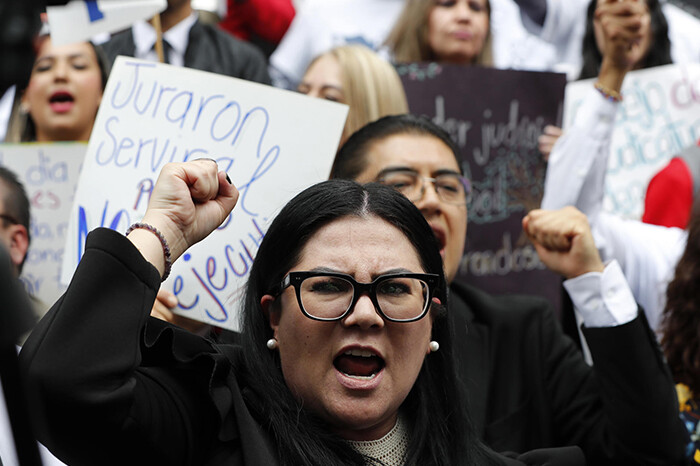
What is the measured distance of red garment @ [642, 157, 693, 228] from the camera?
4090 mm

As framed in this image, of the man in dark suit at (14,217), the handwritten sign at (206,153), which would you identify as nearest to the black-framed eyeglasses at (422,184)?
the handwritten sign at (206,153)

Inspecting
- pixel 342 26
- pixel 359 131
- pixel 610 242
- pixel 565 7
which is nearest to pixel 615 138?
pixel 565 7

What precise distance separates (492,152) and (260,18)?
1748 mm

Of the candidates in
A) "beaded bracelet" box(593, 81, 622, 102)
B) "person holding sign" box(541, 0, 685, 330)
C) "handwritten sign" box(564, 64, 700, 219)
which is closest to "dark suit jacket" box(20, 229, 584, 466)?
"person holding sign" box(541, 0, 685, 330)

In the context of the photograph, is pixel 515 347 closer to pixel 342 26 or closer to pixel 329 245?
pixel 329 245

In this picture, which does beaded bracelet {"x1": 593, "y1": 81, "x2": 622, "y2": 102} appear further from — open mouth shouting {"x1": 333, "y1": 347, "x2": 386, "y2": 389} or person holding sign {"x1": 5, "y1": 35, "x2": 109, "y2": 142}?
open mouth shouting {"x1": 333, "y1": 347, "x2": 386, "y2": 389}

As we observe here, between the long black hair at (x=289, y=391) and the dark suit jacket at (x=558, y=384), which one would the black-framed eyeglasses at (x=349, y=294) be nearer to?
the long black hair at (x=289, y=391)

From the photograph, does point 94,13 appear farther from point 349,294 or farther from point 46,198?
point 349,294

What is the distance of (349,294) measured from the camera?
6.72 ft

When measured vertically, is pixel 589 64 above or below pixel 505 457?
above

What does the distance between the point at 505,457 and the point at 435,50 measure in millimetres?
2398

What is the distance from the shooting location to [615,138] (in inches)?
180

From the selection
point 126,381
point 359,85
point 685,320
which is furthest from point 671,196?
point 126,381

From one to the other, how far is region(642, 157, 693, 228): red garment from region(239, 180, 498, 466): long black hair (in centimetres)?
213
